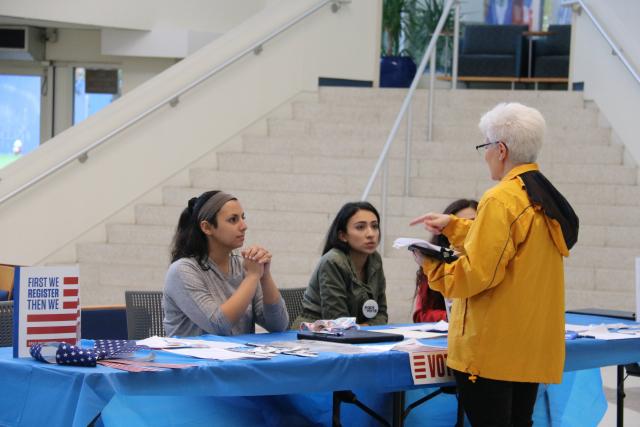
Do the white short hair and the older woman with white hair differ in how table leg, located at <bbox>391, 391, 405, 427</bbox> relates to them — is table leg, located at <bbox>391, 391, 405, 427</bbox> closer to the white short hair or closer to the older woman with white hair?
the older woman with white hair

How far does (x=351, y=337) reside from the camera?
3549 millimetres

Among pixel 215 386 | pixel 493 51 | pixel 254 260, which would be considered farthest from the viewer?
pixel 493 51

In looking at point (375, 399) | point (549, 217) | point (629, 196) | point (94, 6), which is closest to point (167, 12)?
Answer: point (94, 6)

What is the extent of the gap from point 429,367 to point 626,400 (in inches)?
95.6

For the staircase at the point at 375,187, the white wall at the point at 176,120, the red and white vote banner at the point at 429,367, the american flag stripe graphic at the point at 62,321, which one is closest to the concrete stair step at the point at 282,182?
the staircase at the point at 375,187

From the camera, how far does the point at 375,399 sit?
3.86 meters

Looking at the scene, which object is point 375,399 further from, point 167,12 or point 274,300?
point 167,12

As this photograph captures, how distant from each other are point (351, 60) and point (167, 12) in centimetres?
203

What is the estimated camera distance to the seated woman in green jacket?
14.1 feet

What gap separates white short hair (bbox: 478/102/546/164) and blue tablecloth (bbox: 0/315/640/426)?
2.41 feet

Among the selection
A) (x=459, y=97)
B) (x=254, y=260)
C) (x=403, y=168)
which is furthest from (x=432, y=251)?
(x=459, y=97)

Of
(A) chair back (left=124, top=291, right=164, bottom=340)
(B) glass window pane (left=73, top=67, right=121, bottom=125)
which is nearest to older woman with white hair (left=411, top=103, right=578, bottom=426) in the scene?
(A) chair back (left=124, top=291, right=164, bottom=340)

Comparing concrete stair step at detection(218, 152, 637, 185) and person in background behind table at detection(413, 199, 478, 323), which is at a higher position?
concrete stair step at detection(218, 152, 637, 185)

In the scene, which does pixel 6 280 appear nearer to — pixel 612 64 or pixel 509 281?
pixel 509 281
